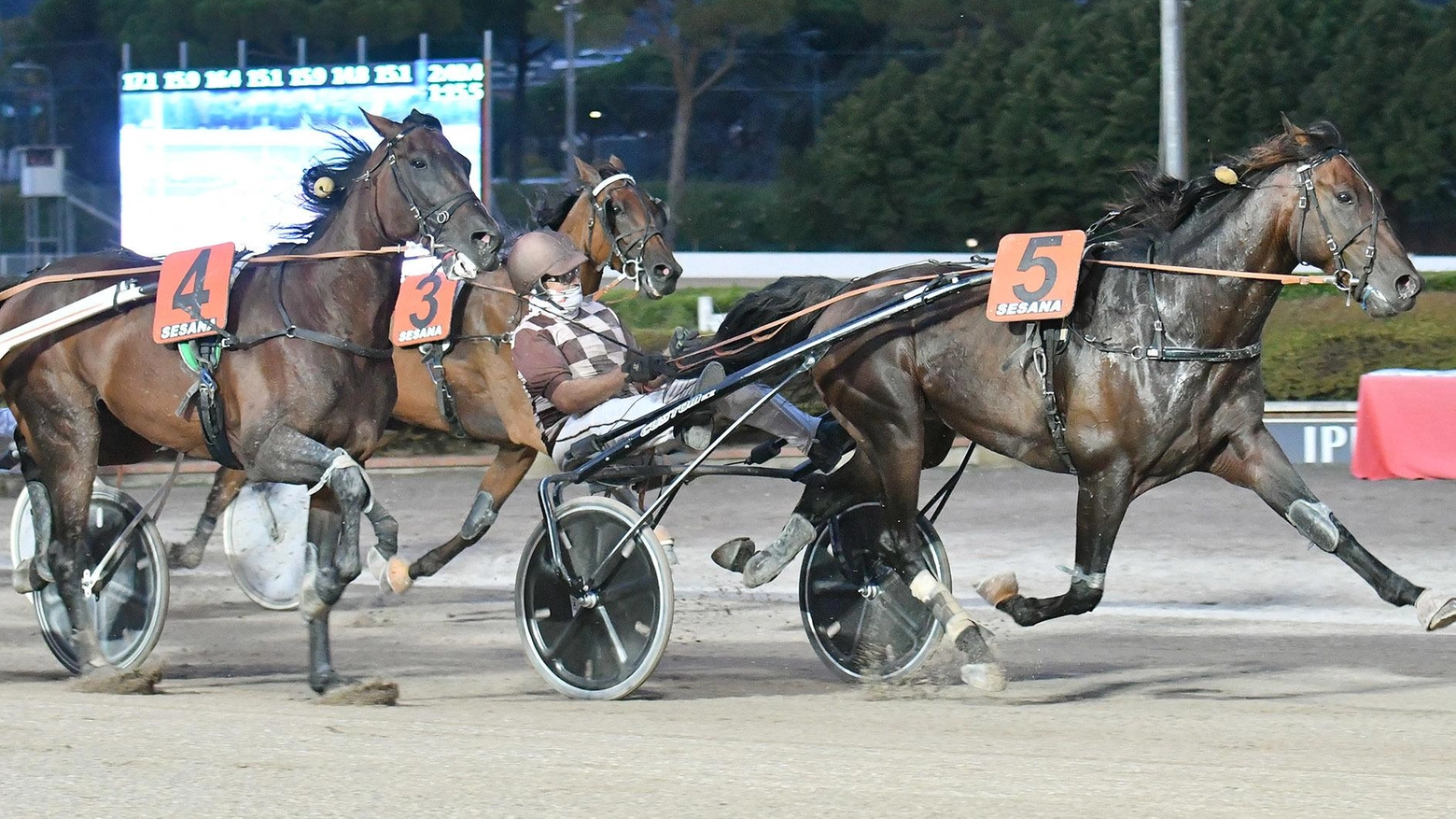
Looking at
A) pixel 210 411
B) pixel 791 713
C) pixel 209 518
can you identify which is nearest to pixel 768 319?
pixel 791 713

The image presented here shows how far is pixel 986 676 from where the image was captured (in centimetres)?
530

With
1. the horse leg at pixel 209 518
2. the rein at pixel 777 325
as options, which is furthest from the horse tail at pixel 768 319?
the horse leg at pixel 209 518

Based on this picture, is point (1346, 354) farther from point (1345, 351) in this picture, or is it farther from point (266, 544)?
point (266, 544)

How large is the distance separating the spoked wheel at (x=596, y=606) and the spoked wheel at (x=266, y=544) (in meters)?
2.23

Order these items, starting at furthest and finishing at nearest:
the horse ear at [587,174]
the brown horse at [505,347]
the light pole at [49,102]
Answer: the light pole at [49,102] < the horse ear at [587,174] < the brown horse at [505,347]

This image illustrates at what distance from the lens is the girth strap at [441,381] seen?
284 inches

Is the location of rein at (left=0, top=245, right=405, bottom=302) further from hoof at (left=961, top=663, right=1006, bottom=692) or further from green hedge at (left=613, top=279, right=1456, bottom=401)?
green hedge at (left=613, top=279, right=1456, bottom=401)

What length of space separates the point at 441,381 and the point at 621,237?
941mm

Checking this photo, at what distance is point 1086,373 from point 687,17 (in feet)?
90.5

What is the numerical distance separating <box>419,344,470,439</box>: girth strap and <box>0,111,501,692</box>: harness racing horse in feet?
3.57

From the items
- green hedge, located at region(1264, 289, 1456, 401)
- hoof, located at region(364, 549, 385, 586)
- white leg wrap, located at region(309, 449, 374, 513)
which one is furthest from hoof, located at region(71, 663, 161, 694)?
green hedge, located at region(1264, 289, 1456, 401)

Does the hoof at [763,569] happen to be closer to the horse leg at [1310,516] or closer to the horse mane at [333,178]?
the horse leg at [1310,516]

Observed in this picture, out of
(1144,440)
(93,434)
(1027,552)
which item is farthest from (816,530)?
(1027,552)

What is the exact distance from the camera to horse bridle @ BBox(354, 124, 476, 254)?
17.7ft
